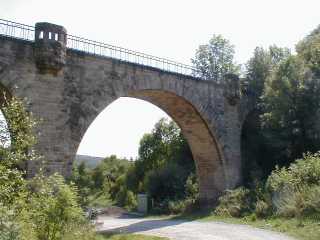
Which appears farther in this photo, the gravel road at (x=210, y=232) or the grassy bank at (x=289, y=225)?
the gravel road at (x=210, y=232)

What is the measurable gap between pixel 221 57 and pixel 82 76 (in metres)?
20.3

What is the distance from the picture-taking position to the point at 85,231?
10.9 meters

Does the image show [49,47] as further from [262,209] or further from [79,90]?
[262,209]

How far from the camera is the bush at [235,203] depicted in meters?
19.7

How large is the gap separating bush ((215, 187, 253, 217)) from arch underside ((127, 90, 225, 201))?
55.7 inches

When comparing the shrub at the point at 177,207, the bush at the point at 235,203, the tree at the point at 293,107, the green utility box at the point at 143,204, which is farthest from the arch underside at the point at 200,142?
the green utility box at the point at 143,204

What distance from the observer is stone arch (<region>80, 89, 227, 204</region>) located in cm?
2219

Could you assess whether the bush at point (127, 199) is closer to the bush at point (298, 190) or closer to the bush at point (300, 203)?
the bush at point (298, 190)

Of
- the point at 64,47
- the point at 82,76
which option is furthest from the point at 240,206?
the point at 64,47

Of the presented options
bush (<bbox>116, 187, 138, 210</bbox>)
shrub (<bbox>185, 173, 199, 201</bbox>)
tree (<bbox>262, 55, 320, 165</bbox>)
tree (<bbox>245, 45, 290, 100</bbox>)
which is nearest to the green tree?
tree (<bbox>262, 55, 320, 165</bbox>)

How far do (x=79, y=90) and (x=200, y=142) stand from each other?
366 inches

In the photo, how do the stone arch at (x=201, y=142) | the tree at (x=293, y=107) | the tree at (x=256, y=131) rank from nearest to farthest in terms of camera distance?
the tree at (x=293, y=107)
the stone arch at (x=201, y=142)
the tree at (x=256, y=131)

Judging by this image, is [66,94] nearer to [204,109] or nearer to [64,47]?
[64,47]

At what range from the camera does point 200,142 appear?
23891 millimetres
